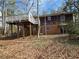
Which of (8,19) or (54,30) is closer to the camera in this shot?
(8,19)

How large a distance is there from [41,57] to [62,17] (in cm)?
2244

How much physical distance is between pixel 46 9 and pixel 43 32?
10589 millimetres

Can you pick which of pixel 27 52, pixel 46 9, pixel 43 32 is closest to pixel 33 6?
pixel 46 9

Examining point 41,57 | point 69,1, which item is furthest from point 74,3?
point 41,57

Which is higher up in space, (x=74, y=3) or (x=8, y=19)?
(x=74, y=3)

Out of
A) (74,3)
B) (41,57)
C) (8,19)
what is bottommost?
(41,57)

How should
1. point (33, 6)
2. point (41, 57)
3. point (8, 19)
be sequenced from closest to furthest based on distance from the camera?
point (41, 57) → point (8, 19) → point (33, 6)

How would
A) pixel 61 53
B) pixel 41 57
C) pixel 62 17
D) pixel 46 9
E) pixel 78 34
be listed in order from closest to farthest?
pixel 41 57 < pixel 61 53 < pixel 78 34 < pixel 62 17 < pixel 46 9

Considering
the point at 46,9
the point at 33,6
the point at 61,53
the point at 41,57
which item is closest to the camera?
the point at 41,57

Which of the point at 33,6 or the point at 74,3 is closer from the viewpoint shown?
the point at 74,3

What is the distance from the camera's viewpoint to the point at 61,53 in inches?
470

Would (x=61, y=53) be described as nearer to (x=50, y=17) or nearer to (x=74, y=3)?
(x=74, y=3)

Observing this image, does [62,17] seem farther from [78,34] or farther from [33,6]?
[78,34]

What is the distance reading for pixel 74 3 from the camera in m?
21.2
